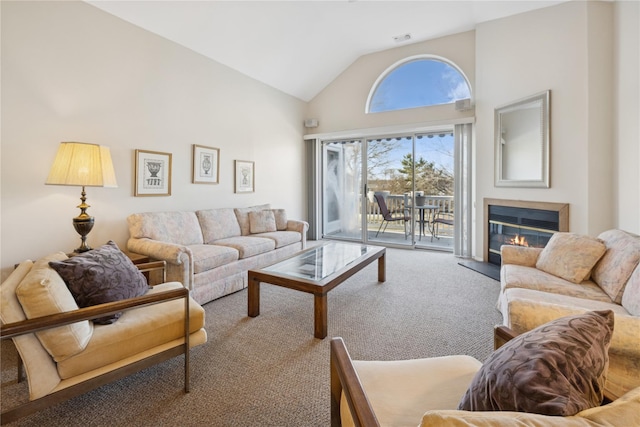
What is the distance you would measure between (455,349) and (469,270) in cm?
221

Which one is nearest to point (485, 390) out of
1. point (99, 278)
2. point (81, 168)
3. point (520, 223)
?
point (99, 278)

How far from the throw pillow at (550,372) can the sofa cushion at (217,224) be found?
11.3 feet

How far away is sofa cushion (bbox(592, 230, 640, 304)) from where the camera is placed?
178 centimetres

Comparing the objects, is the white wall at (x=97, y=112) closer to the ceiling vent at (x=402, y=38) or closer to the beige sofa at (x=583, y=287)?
the ceiling vent at (x=402, y=38)

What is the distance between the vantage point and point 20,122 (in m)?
2.41

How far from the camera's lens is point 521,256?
2537mm

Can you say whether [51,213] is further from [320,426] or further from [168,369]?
[320,426]

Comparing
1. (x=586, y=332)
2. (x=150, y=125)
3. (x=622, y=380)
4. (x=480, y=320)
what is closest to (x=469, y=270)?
(x=480, y=320)

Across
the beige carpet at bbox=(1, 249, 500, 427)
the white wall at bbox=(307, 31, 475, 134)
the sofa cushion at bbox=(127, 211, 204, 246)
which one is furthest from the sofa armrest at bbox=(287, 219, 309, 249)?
the white wall at bbox=(307, 31, 475, 134)

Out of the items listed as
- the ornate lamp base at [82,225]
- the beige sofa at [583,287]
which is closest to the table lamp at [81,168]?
the ornate lamp base at [82,225]

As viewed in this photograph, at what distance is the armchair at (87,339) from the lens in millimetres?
1180

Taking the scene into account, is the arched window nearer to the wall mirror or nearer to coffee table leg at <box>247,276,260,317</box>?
the wall mirror

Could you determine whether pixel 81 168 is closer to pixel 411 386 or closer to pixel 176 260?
pixel 176 260

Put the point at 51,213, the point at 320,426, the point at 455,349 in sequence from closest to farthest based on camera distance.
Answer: the point at 320,426, the point at 455,349, the point at 51,213
